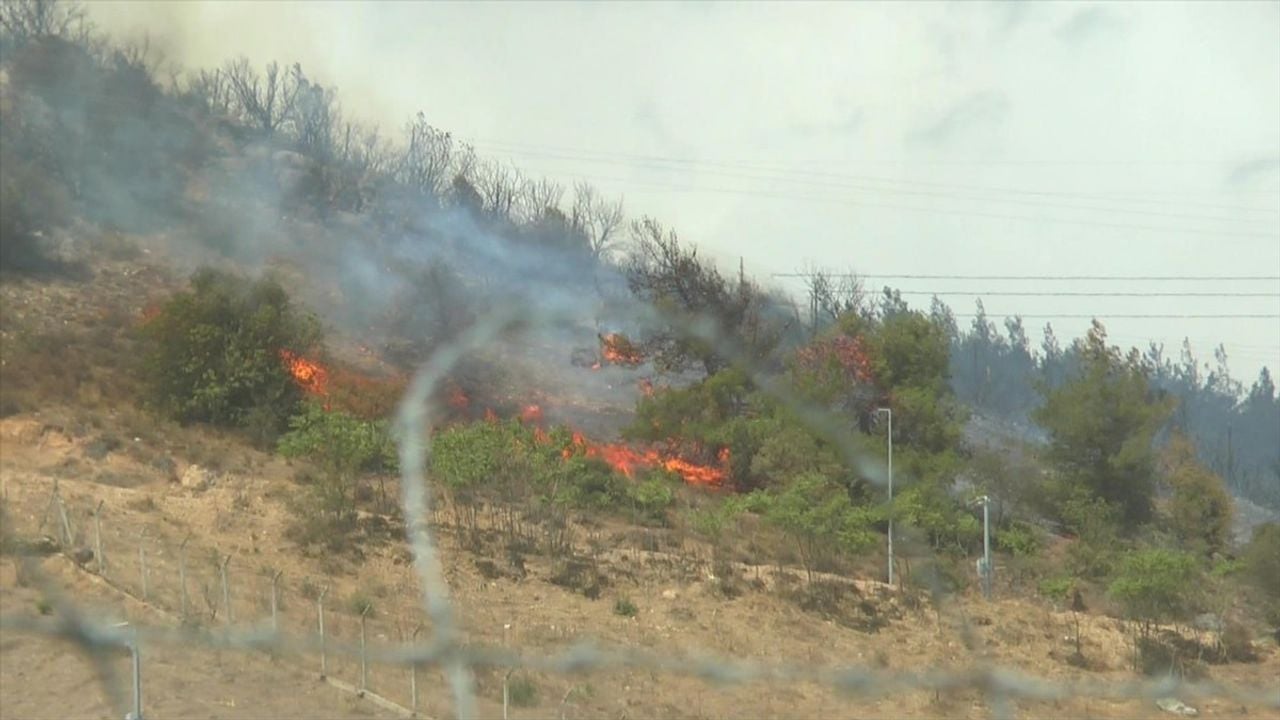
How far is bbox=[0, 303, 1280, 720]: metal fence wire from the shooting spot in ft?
31.5

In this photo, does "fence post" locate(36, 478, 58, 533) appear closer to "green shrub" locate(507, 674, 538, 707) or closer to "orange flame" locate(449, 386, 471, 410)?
"green shrub" locate(507, 674, 538, 707)

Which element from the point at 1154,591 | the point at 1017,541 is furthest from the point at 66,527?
the point at 1017,541

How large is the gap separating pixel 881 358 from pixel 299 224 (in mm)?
29714

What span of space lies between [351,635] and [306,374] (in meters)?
13.3

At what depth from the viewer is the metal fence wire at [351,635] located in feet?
31.5

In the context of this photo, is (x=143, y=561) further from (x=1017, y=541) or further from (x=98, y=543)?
(x=1017, y=541)

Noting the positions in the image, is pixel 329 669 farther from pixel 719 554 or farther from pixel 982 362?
pixel 982 362

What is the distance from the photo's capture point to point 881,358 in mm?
21266

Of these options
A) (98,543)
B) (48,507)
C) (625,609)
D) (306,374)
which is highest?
(306,374)

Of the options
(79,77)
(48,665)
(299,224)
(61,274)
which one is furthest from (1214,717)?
(79,77)

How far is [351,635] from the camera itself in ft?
44.4

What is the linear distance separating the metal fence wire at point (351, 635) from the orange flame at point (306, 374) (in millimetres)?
6790

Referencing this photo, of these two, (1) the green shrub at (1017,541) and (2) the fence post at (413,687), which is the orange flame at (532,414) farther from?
(2) the fence post at (413,687)

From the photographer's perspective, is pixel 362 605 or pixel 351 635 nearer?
pixel 351 635
